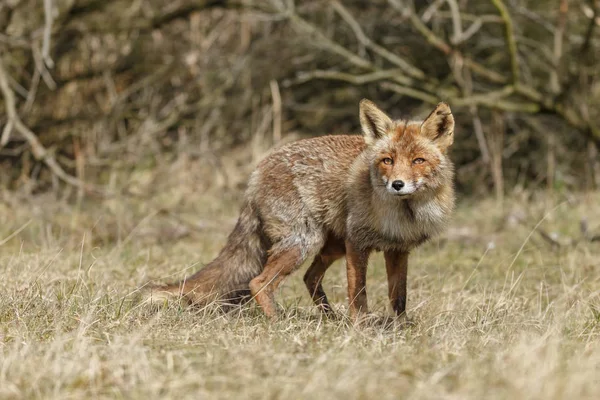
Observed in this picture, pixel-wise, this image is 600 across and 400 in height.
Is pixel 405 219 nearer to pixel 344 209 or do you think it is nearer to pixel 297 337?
pixel 344 209

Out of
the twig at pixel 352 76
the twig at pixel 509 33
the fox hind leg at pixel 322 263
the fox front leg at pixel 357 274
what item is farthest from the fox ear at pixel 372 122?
the twig at pixel 352 76

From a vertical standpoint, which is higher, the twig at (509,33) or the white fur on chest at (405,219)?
the twig at (509,33)

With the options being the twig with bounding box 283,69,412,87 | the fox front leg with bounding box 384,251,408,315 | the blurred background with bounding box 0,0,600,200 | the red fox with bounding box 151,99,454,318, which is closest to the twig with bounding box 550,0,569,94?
the blurred background with bounding box 0,0,600,200

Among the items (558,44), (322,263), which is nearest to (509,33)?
(558,44)

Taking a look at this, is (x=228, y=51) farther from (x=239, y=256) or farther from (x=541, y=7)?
(x=239, y=256)

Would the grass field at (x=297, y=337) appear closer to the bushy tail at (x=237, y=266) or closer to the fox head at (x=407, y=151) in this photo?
the bushy tail at (x=237, y=266)

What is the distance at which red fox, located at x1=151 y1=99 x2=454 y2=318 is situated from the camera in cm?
495

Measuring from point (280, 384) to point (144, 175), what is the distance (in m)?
8.09

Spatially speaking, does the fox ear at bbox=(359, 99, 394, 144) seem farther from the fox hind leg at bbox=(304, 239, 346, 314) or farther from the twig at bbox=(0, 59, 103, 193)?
the twig at bbox=(0, 59, 103, 193)

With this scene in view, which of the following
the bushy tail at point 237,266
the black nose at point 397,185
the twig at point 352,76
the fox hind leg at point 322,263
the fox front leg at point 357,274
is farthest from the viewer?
the twig at point 352,76

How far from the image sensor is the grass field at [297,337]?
316cm

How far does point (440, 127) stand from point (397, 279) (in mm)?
1029

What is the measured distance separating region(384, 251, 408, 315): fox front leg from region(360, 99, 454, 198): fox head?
52cm

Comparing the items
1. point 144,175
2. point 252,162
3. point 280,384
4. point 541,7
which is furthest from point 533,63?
point 280,384
